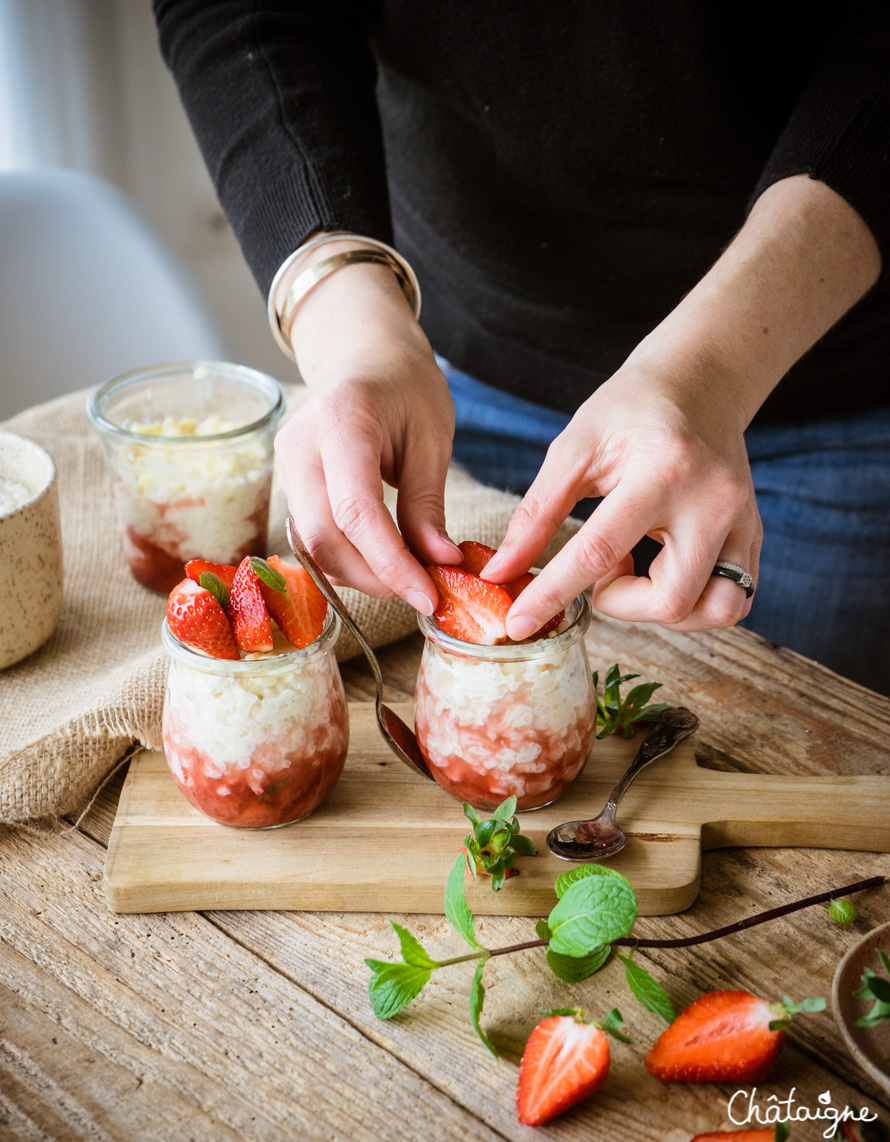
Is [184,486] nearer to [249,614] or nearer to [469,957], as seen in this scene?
[249,614]

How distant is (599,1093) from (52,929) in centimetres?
47

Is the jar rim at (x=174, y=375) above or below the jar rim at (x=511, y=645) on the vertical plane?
below

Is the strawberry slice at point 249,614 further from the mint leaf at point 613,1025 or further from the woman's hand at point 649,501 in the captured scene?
the mint leaf at point 613,1025

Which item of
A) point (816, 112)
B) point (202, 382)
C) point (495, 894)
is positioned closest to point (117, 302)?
point (202, 382)

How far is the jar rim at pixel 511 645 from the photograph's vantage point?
0.86 meters

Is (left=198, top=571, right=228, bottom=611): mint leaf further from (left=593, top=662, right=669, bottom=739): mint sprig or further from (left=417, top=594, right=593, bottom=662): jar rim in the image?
(left=593, top=662, right=669, bottom=739): mint sprig

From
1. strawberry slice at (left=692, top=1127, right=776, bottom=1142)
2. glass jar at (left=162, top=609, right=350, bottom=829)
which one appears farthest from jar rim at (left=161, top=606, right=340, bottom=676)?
strawberry slice at (left=692, top=1127, right=776, bottom=1142)

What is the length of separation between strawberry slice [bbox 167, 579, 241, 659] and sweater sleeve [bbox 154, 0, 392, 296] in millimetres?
491

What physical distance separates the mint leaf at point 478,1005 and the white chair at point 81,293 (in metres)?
1.46

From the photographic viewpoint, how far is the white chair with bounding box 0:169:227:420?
1874 mm

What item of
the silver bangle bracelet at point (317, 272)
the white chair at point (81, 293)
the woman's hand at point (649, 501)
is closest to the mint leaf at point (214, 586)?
the woman's hand at point (649, 501)

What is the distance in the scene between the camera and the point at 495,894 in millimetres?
884

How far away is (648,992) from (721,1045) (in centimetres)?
6

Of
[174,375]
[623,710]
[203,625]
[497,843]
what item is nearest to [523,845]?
[497,843]
